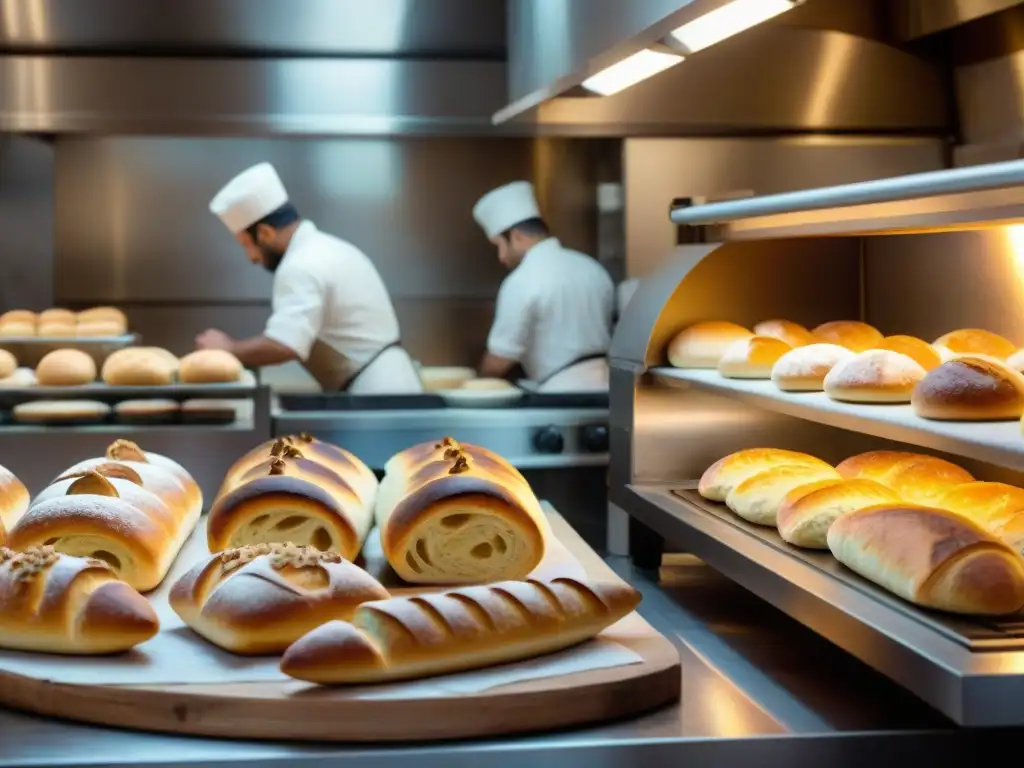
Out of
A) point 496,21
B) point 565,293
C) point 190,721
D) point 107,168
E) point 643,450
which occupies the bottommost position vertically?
point 190,721

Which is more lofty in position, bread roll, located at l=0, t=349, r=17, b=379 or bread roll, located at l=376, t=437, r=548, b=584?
bread roll, located at l=0, t=349, r=17, b=379

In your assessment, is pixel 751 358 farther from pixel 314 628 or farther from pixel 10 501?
pixel 10 501

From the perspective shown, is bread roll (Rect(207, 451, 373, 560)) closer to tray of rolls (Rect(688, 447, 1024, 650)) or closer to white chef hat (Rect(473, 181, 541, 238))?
tray of rolls (Rect(688, 447, 1024, 650))

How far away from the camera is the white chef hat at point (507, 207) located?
4375mm

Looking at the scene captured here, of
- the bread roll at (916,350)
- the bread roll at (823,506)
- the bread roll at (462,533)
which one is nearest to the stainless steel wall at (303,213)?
the bread roll at (916,350)

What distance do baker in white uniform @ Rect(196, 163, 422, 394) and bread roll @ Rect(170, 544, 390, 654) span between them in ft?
9.04

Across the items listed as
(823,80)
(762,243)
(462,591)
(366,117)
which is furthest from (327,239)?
(462,591)

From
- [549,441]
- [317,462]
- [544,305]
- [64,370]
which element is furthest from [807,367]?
[544,305]

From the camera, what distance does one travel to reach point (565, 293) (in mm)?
4312

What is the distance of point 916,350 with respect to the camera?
69.2 inches

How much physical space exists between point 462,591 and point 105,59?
294 centimetres

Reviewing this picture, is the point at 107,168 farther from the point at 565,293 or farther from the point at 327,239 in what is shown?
the point at 565,293

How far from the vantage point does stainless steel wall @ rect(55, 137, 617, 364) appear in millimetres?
4477

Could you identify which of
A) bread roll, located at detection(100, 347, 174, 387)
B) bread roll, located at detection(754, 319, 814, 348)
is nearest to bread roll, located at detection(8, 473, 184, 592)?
bread roll, located at detection(754, 319, 814, 348)
